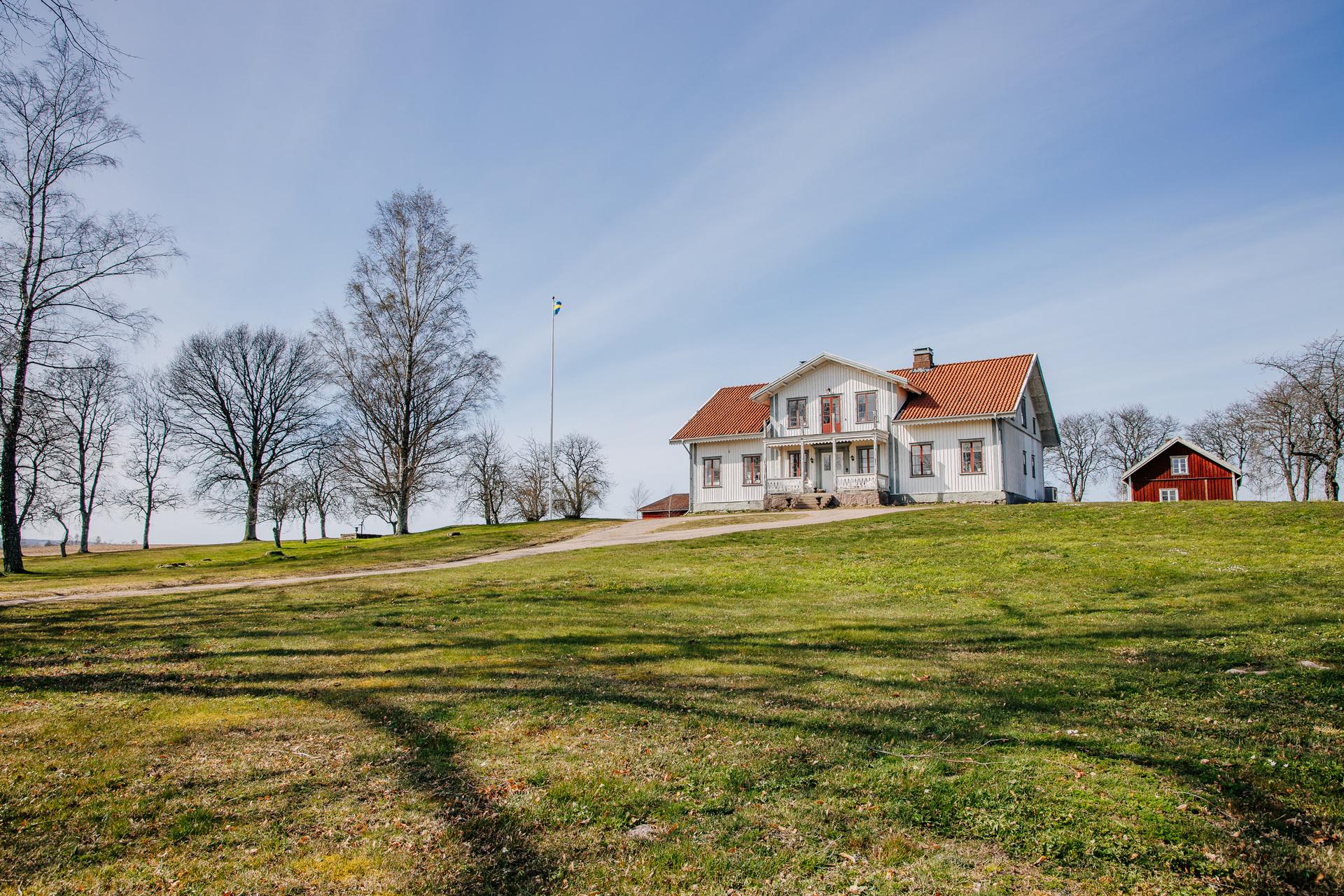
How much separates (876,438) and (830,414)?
9.15ft

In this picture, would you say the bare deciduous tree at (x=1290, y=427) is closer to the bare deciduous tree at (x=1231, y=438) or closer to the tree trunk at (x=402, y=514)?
the bare deciduous tree at (x=1231, y=438)

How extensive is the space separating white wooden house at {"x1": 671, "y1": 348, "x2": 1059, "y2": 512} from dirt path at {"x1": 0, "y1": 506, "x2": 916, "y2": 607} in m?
3.03

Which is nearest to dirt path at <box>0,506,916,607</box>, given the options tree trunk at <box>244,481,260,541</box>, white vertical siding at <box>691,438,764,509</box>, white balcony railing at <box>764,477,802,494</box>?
white balcony railing at <box>764,477,802,494</box>

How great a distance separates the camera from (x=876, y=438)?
32.6m

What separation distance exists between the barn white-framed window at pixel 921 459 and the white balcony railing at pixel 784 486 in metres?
4.97

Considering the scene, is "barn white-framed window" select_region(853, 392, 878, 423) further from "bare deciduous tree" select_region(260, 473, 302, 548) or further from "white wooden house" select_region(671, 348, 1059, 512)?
"bare deciduous tree" select_region(260, 473, 302, 548)

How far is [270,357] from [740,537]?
107 feet

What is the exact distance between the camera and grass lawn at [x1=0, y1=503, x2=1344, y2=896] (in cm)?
411

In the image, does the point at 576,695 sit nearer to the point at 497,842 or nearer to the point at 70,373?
the point at 497,842

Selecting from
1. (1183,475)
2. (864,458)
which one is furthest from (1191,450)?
(864,458)

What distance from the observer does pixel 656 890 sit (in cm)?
394

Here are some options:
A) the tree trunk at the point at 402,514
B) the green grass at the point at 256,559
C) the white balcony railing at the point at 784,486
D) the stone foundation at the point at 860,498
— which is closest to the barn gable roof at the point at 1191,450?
the stone foundation at the point at 860,498

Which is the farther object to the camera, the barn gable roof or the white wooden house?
the barn gable roof

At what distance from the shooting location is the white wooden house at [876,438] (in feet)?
104
